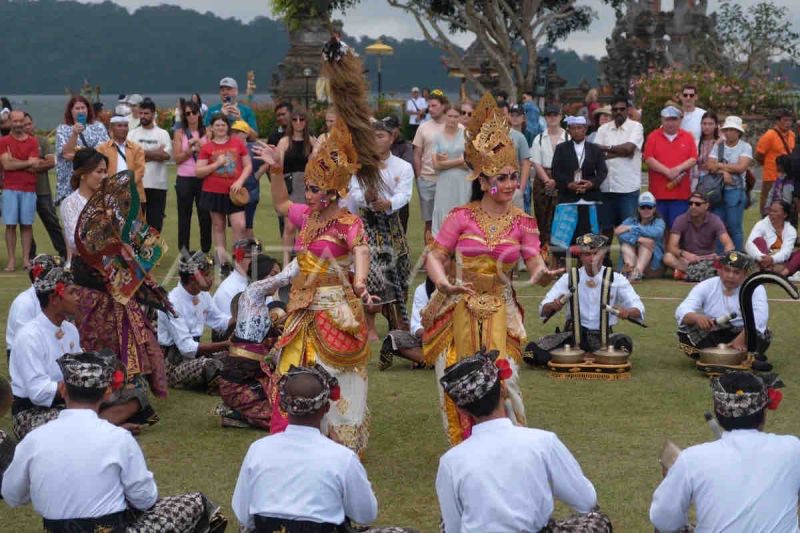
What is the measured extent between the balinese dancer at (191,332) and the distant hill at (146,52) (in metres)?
108

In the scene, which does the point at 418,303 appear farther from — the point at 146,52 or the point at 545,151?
the point at 146,52

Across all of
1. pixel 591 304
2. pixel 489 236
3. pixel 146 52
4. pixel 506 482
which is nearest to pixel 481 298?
pixel 489 236

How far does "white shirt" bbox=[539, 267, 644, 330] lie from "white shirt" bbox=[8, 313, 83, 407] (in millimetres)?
3912

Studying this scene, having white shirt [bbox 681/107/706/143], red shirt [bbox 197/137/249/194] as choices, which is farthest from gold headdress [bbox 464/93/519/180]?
white shirt [bbox 681/107/706/143]

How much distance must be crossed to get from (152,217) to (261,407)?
647 cm

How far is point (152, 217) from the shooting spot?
13977 mm

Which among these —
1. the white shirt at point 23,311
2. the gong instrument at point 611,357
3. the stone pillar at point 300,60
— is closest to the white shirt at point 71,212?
the white shirt at point 23,311

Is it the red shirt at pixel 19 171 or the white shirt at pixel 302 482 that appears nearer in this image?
the white shirt at pixel 302 482

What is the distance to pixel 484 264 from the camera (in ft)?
22.6

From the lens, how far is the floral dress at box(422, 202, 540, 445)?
683 centimetres

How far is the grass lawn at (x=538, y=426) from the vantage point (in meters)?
6.58

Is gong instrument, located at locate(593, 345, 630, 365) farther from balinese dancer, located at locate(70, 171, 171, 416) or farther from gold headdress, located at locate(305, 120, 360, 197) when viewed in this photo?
balinese dancer, located at locate(70, 171, 171, 416)

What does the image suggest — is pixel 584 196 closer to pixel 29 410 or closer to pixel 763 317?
pixel 763 317

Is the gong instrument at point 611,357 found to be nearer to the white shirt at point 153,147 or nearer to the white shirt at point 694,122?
the white shirt at point 694,122
